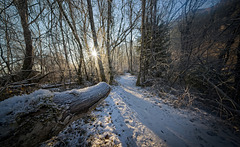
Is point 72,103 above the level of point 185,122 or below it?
above

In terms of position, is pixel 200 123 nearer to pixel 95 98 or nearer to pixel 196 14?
pixel 95 98

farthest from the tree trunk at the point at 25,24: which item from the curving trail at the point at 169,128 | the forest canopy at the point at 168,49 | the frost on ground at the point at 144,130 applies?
the curving trail at the point at 169,128

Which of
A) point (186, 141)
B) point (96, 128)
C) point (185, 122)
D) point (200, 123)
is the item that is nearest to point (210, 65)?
point (200, 123)

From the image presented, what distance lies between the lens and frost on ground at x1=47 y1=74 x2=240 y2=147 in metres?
1.66

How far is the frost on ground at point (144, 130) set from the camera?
1660mm

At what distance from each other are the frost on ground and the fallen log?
0.85m

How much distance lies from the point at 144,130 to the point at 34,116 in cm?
235

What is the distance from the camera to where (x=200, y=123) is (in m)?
2.46

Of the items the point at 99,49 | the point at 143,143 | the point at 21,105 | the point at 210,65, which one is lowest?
Answer: the point at 143,143

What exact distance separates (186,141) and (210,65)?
3640mm

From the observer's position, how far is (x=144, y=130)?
2.00m

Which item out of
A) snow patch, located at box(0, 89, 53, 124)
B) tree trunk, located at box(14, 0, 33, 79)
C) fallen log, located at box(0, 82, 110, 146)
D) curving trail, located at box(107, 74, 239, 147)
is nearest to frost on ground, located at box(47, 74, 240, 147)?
curving trail, located at box(107, 74, 239, 147)

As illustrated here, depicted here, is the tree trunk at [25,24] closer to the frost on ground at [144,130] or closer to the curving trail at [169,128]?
the frost on ground at [144,130]

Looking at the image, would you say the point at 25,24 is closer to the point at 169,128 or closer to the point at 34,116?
the point at 34,116
